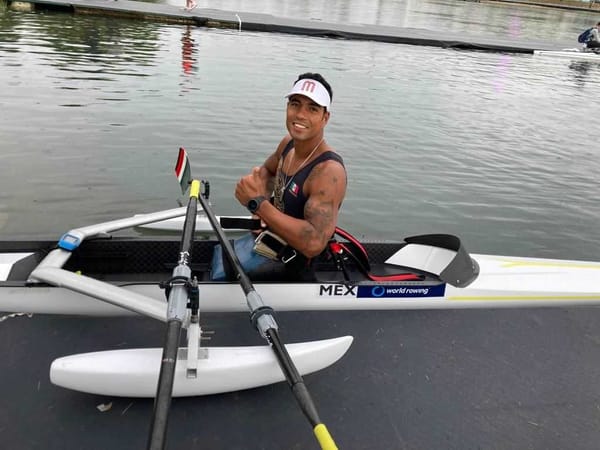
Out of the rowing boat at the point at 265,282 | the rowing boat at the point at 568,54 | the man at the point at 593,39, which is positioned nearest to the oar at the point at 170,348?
the rowing boat at the point at 265,282

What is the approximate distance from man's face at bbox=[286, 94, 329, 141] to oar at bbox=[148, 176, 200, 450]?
45.0 inches

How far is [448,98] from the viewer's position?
1578 cm

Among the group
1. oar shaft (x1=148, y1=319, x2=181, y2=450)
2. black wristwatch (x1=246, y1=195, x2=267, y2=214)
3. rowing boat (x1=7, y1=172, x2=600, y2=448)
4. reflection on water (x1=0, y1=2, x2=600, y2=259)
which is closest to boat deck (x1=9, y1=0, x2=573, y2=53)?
reflection on water (x1=0, y1=2, x2=600, y2=259)

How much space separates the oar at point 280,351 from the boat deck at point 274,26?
2577 cm

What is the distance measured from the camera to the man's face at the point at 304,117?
3.26m

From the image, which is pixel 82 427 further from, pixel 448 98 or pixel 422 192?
pixel 448 98

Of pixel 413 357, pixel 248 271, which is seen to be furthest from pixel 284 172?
pixel 413 357

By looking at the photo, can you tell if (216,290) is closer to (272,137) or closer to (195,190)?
(195,190)

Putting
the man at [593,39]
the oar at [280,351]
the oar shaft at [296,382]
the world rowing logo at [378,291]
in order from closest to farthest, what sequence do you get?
the oar at [280,351], the oar shaft at [296,382], the world rowing logo at [378,291], the man at [593,39]

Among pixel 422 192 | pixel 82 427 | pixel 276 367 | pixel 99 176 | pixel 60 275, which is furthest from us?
pixel 422 192

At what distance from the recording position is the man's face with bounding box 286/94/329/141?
326cm

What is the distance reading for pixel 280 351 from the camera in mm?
2666

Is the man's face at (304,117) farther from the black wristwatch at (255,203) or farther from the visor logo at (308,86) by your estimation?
the black wristwatch at (255,203)

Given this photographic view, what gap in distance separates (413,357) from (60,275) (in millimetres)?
2658
